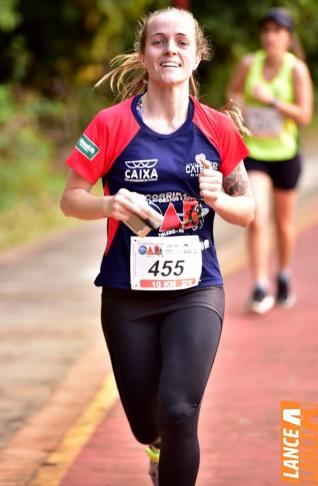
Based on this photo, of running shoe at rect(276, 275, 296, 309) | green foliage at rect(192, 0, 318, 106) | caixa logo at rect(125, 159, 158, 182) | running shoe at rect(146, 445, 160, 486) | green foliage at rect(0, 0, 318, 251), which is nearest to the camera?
caixa logo at rect(125, 159, 158, 182)

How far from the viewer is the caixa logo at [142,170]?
4.55 m

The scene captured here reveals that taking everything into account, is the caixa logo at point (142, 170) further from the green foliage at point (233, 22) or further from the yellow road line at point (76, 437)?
the green foliage at point (233, 22)

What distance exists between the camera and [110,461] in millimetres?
5848

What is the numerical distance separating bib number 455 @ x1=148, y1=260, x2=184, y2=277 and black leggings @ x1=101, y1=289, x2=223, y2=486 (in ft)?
0.32

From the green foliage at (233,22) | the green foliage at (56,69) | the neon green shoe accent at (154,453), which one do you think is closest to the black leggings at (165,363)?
the neon green shoe accent at (154,453)

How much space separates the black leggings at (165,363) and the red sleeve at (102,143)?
454 millimetres

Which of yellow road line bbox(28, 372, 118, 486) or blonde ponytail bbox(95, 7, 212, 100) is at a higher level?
blonde ponytail bbox(95, 7, 212, 100)

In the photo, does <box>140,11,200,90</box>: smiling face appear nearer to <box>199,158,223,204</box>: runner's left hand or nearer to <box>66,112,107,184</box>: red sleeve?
<box>66,112,107,184</box>: red sleeve

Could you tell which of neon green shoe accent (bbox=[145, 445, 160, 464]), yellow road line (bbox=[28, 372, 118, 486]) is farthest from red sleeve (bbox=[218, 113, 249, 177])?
yellow road line (bbox=[28, 372, 118, 486])

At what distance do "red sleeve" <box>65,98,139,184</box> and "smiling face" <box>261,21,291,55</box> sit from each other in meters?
4.62

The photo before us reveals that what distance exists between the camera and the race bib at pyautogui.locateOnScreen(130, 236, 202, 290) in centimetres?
463

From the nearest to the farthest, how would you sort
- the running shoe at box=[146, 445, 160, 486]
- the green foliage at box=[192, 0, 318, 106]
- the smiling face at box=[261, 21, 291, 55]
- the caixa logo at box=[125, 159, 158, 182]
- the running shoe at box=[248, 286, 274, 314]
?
the caixa logo at box=[125, 159, 158, 182] < the running shoe at box=[146, 445, 160, 486] < the smiling face at box=[261, 21, 291, 55] < the running shoe at box=[248, 286, 274, 314] < the green foliage at box=[192, 0, 318, 106]

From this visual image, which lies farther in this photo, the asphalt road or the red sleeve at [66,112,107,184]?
the asphalt road

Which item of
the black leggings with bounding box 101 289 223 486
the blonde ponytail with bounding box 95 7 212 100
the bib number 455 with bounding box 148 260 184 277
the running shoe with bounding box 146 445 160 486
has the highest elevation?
the blonde ponytail with bounding box 95 7 212 100
